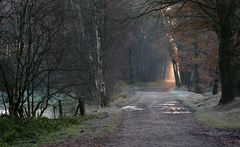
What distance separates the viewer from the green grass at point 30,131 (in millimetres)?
14414

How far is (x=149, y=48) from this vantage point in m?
93.6

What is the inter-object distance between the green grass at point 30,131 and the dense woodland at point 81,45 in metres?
1.42

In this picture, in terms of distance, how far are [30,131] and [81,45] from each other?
22.2 metres

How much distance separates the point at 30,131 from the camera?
52.7 feet

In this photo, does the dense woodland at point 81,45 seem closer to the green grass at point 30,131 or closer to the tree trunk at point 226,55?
the tree trunk at point 226,55

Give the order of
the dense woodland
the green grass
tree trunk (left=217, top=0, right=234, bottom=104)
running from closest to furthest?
the green grass
the dense woodland
tree trunk (left=217, top=0, right=234, bottom=104)

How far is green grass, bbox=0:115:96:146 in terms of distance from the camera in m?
14.4

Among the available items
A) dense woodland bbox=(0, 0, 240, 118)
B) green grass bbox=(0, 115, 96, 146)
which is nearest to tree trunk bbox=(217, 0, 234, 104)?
dense woodland bbox=(0, 0, 240, 118)

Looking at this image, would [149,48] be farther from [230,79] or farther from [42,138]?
[42,138]

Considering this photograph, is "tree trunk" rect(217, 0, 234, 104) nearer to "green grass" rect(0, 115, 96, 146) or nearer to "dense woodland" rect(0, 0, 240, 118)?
"dense woodland" rect(0, 0, 240, 118)

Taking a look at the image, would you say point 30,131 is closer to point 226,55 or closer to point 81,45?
point 226,55

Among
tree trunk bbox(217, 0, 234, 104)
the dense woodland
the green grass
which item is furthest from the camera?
tree trunk bbox(217, 0, 234, 104)

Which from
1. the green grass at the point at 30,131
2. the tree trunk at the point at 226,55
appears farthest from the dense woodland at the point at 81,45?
the green grass at the point at 30,131

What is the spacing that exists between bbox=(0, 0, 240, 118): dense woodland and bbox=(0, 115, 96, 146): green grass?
1.42 meters
